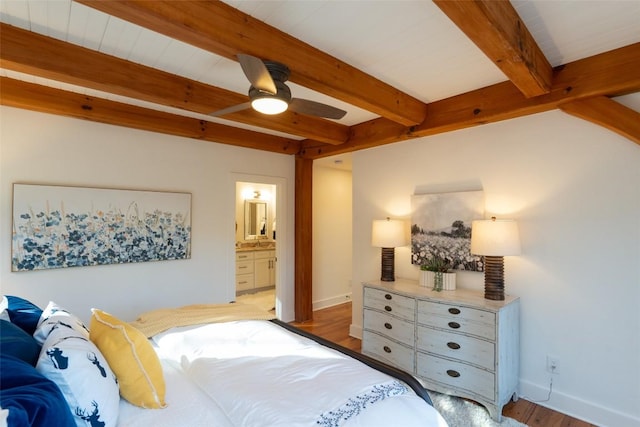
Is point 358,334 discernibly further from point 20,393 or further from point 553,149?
point 20,393

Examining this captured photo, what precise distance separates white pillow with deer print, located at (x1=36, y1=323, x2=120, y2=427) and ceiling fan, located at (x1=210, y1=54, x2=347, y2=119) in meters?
1.49

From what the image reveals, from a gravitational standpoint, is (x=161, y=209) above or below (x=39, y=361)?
above

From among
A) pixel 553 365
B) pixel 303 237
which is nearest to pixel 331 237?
pixel 303 237

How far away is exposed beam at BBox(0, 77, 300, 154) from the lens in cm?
255

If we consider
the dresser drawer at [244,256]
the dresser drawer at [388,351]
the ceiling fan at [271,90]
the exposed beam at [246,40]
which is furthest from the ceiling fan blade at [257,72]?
the dresser drawer at [244,256]

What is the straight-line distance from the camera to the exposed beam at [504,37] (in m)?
1.38

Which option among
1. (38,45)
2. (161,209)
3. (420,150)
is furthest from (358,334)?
(38,45)

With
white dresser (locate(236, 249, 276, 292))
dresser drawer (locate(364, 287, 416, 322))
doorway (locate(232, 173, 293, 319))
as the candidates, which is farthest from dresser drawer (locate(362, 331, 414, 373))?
white dresser (locate(236, 249, 276, 292))

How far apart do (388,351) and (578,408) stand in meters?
1.47

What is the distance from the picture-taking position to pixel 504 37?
157 cm

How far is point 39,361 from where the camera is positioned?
114cm

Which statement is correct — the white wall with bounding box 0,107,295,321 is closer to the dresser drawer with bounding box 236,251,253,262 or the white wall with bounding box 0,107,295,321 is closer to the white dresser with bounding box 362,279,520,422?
the dresser drawer with bounding box 236,251,253,262

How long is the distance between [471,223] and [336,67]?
1893 mm

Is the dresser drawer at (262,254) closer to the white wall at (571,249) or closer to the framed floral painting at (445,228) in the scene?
the framed floral painting at (445,228)
